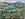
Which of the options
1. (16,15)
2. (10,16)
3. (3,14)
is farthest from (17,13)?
(3,14)

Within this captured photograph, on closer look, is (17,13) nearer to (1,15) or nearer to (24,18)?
(24,18)

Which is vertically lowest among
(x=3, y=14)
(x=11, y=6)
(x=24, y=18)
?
(x=24, y=18)

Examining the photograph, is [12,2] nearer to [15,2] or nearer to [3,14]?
[15,2]

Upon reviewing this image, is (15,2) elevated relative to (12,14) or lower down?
elevated

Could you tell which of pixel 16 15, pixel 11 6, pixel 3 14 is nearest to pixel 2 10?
pixel 3 14

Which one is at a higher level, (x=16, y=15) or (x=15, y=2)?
(x=15, y=2)

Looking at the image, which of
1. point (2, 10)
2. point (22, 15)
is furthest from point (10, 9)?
Answer: point (22, 15)

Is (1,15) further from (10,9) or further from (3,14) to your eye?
(10,9)
